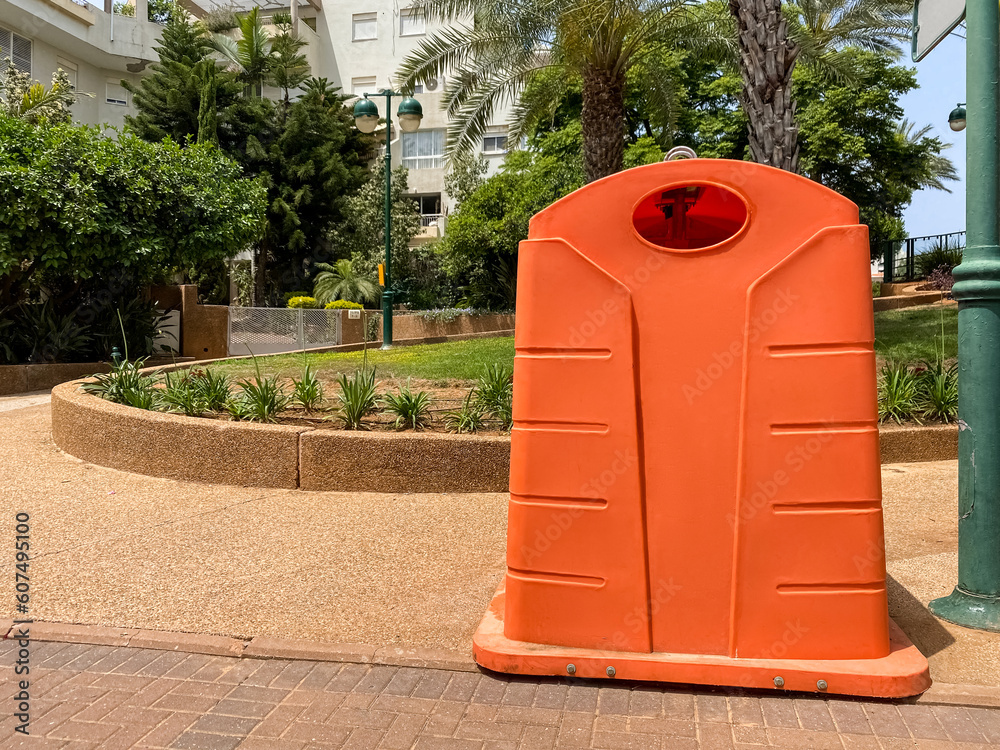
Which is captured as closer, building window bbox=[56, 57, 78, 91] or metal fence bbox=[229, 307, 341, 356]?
metal fence bbox=[229, 307, 341, 356]

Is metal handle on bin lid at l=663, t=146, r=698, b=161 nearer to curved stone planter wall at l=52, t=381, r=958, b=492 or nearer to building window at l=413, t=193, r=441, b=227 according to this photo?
curved stone planter wall at l=52, t=381, r=958, b=492

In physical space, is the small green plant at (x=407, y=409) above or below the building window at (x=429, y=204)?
below

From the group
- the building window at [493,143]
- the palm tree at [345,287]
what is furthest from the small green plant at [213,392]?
the building window at [493,143]

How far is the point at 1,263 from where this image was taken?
41.6 feet

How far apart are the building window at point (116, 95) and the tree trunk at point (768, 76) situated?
129ft

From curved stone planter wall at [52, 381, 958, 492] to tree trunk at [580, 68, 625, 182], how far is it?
8.89 m

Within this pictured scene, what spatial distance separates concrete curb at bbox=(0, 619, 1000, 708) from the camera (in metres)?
3.26

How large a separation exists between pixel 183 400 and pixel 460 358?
562 centimetres

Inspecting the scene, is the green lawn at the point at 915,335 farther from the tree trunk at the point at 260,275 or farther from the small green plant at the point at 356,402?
the tree trunk at the point at 260,275

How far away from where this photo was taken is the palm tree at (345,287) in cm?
2877

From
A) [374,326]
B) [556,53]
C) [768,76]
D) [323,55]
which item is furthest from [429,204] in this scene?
[768,76]

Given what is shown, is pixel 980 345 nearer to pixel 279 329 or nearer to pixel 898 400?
pixel 898 400

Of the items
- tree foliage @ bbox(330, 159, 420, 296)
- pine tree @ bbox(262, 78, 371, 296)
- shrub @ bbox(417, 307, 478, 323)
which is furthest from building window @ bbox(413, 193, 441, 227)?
shrub @ bbox(417, 307, 478, 323)

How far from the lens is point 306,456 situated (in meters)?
6.08
